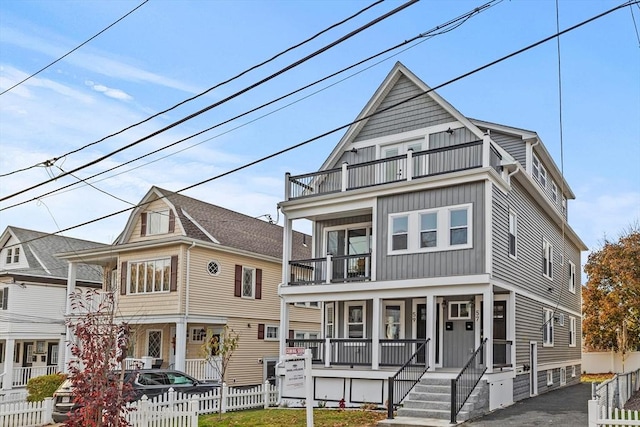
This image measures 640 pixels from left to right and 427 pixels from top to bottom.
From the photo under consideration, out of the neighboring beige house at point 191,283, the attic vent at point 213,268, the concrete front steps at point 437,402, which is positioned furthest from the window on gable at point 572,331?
the attic vent at point 213,268

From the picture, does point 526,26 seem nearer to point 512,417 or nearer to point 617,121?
point 617,121

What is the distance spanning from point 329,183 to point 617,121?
10.0m

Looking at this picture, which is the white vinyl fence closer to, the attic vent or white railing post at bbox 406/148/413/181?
white railing post at bbox 406/148/413/181

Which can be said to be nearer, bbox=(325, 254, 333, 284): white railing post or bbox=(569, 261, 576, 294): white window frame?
bbox=(325, 254, 333, 284): white railing post

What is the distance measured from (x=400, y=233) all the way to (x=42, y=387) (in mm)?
13464

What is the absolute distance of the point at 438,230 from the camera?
2000 cm

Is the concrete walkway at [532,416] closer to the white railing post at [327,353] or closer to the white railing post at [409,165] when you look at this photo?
the white railing post at [327,353]

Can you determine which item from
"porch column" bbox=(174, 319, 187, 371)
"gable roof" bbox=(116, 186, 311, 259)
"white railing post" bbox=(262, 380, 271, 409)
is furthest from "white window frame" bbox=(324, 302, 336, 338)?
"gable roof" bbox=(116, 186, 311, 259)

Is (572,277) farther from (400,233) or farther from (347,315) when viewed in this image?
(400,233)

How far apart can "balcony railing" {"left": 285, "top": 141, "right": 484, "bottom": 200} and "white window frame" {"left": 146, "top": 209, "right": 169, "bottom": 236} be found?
8745 millimetres

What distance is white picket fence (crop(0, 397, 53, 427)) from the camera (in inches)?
668

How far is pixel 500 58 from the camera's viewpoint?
10.5 meters

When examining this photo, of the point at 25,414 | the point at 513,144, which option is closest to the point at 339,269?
the point at 513,144

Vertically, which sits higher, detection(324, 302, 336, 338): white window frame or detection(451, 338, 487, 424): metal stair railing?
detection(324, 302, 336, 338): white window frame
